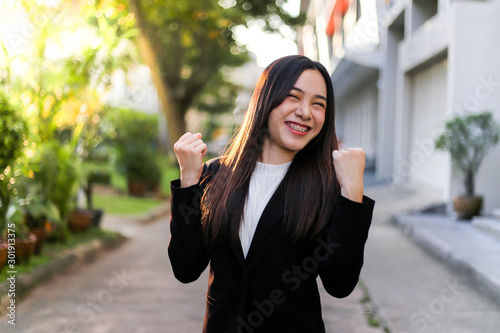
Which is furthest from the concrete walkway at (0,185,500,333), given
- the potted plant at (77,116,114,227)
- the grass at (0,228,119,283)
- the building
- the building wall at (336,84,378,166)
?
the building wall at (336,84,378,166)

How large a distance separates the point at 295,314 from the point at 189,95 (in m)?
20.4

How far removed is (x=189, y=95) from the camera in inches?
856

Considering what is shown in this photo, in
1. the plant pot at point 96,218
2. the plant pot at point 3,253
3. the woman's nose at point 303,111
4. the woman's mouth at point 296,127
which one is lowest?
the plant pot at point 96,218

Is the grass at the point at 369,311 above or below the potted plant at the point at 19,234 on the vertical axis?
below

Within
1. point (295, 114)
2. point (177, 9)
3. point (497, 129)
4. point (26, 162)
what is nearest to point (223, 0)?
point (177, 9)

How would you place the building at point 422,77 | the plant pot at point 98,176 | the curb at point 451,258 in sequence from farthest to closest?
the building at point 422,77 < the plant pot at point 98,176 < the curb at point 451,258

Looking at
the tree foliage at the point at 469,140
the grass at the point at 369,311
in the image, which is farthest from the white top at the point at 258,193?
the tree foliage at the point at 469,140

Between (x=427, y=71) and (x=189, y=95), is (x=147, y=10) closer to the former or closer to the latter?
(x=427, y=71)

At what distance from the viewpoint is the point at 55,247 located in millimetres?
7223

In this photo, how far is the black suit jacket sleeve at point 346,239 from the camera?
1.66 m

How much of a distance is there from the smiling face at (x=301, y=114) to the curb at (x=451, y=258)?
4.07 m

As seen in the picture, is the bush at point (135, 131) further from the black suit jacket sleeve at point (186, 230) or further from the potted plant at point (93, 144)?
the black suit jacket sleeve at point (186, 230)

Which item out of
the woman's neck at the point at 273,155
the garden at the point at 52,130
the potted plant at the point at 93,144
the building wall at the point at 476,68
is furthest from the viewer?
the building wall at the point at 476,68

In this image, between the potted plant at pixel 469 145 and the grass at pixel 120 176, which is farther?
the potted plant at pixel 469 145
